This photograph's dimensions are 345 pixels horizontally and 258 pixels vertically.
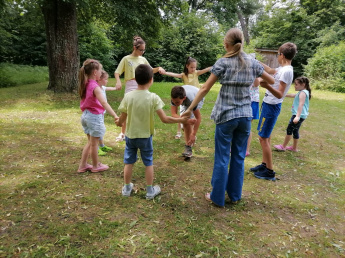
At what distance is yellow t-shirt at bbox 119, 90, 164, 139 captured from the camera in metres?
2.94

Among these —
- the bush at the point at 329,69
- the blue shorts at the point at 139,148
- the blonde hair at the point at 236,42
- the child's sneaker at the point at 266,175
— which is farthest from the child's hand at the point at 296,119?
the bush at the point at 329,69

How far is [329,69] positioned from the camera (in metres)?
18.7

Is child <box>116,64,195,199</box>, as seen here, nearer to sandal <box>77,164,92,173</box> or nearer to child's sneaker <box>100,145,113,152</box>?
sandal <box>77,164,92,173</box>

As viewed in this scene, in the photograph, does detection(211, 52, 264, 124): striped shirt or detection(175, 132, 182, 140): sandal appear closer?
detection(211, 52, 264, 124): striped shirt

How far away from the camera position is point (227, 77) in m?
2.81

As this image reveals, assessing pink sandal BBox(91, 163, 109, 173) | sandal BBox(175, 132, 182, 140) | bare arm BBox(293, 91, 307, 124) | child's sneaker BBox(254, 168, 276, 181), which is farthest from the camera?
sandal BBox(175, 132, 182, 140)

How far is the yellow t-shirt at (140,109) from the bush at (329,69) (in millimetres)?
19537

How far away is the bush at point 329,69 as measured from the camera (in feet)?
58.7

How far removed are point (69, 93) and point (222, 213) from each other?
861 centimetres

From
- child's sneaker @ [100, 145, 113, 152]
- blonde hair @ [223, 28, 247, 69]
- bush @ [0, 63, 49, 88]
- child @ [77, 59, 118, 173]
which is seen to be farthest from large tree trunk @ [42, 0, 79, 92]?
blonde hair @ [223, 28, 247, 69]

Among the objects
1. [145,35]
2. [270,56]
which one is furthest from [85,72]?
[270,56]

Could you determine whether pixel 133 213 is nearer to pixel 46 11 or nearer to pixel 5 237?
pixel 5 237

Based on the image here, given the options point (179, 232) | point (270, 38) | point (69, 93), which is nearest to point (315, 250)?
point (179, 232)

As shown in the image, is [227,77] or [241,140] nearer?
[227,77]
